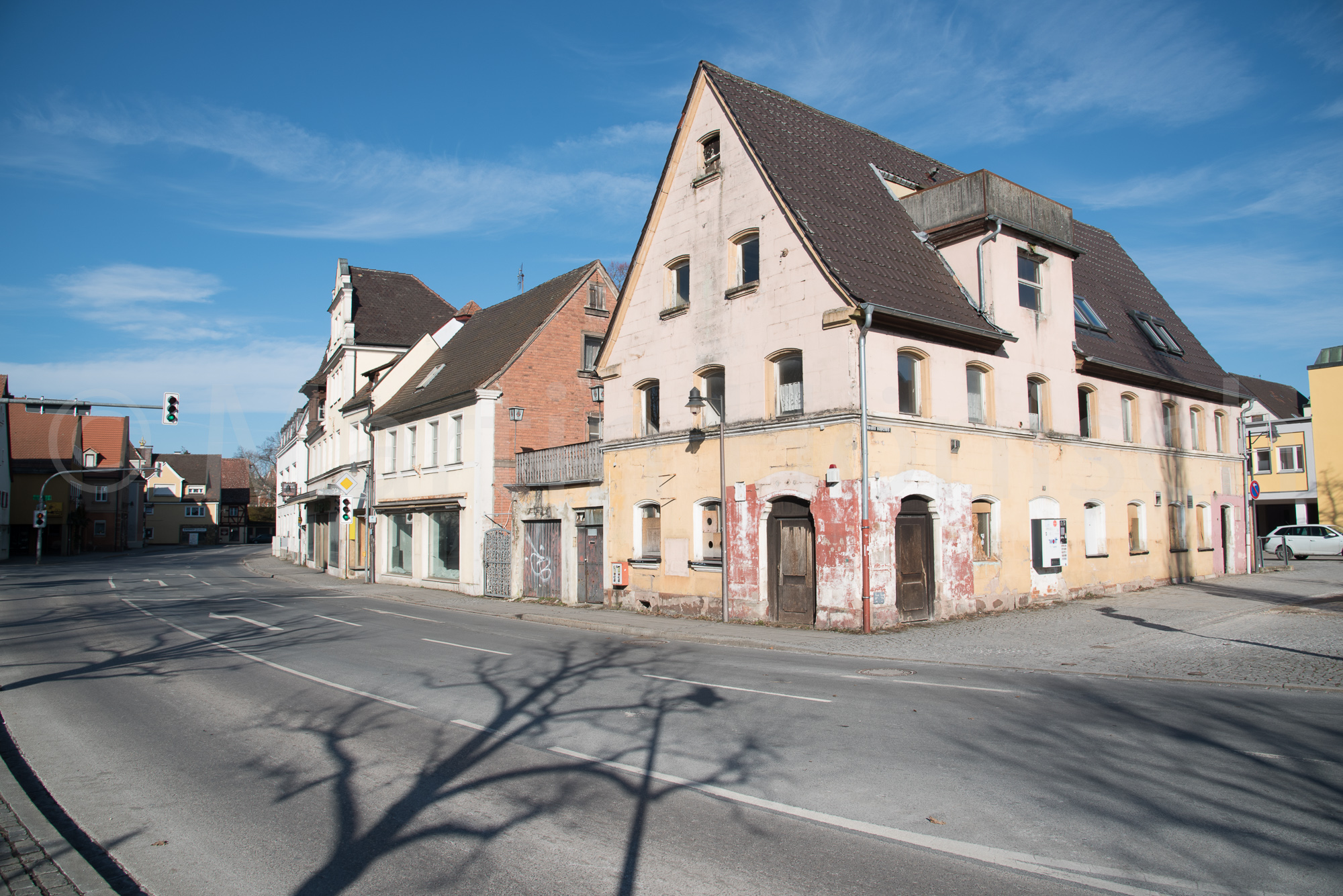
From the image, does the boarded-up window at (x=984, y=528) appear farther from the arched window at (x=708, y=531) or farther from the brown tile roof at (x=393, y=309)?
the brown tile roof at (x=393, y=309)

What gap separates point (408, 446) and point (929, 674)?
83.5 ft

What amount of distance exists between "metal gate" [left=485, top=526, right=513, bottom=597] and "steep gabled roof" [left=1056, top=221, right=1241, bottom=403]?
17.1m

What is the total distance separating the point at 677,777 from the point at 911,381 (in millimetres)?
12654

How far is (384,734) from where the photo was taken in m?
7.91

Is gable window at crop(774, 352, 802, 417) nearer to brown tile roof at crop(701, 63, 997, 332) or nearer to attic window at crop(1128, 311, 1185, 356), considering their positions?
brown tile roof at crop(701, 63, 997, 332)

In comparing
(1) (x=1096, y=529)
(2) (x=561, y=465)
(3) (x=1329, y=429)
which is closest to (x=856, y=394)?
(1) (x=1096, y=529)

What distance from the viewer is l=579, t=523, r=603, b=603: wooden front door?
23.1 meters

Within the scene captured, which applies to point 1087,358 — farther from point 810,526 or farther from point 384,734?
point 384,734

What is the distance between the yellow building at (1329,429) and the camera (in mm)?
45031

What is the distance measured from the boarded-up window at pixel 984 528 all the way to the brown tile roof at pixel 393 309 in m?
29.5

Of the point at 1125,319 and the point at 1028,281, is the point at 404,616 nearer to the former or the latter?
the point at 1028,281

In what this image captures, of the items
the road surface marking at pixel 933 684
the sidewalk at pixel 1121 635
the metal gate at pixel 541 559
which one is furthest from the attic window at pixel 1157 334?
the road surface marking at pixel 933 684

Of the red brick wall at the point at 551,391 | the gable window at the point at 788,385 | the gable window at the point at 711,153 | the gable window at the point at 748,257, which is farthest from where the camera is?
the red brick wall at the point at 551,391

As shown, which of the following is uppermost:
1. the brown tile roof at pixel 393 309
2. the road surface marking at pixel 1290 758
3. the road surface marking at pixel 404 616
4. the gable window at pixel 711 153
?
the brown tile roof at pixel 393 309
